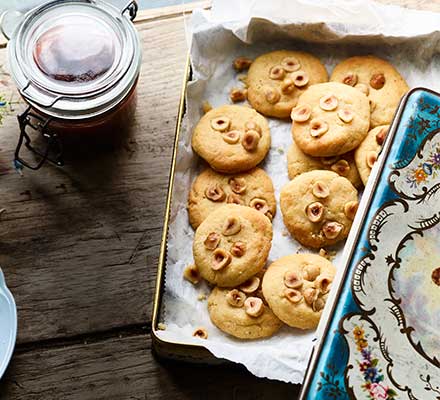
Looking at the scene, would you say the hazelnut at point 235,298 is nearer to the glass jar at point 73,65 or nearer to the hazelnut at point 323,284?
the hazelnut at point 323,284

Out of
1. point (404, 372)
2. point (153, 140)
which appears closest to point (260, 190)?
point (153, 140)

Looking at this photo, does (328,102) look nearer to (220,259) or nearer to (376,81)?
(376,81)

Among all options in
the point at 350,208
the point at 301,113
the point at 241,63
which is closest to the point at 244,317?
the point at 350,208

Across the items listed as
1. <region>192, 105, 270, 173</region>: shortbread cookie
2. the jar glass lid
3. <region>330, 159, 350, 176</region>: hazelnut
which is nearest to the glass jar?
the jar glass lid

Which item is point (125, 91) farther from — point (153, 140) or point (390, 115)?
point (390, 115)

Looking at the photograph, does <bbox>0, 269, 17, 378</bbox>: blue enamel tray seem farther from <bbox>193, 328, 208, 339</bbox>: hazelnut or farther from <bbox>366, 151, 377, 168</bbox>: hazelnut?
<bbox>366, 151, 377, 168</bbox>: hazelnut

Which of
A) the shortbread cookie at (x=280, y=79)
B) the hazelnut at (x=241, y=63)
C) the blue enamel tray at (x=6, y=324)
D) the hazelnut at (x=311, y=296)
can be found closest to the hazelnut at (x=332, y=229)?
the hazelnut at (x=311, y=296)
